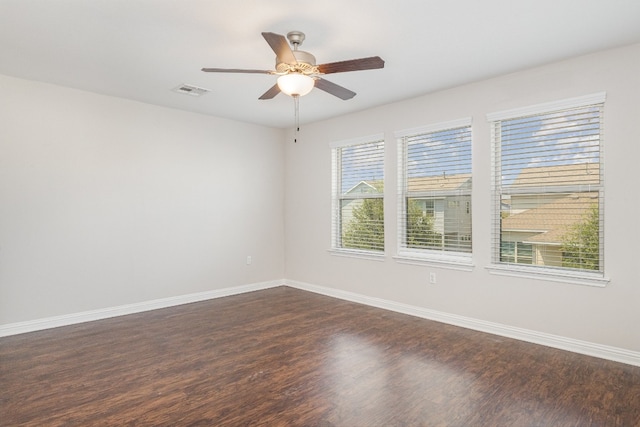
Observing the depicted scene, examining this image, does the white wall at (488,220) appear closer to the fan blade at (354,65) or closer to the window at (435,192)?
the window at (435,192)

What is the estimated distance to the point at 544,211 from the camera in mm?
3477

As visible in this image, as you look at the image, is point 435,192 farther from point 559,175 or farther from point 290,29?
point 290,29

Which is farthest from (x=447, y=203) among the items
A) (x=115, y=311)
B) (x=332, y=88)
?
(x=115, y=311)

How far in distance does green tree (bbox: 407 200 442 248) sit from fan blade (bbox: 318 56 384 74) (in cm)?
230

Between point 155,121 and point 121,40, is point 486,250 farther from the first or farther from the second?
point 155,121

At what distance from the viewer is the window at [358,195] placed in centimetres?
490

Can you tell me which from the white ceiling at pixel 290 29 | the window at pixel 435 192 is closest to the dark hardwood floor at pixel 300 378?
the window at pixel 435 192

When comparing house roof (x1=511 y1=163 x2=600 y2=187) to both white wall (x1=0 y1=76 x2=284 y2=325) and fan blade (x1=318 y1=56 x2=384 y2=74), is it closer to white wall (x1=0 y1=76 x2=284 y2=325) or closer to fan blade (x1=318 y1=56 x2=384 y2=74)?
fan blade (x1=318 y1=56 x2=384 y2=74)

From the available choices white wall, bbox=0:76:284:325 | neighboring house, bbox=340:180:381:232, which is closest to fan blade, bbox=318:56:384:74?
neighboring house, bbox=340:180:381:232

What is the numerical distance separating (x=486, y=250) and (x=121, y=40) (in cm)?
375

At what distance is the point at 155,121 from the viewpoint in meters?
4.68

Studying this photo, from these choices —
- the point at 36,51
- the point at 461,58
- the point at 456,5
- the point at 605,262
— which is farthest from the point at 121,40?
the point at 605,262

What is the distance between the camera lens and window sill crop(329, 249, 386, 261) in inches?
188

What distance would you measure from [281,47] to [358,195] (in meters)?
3.01
